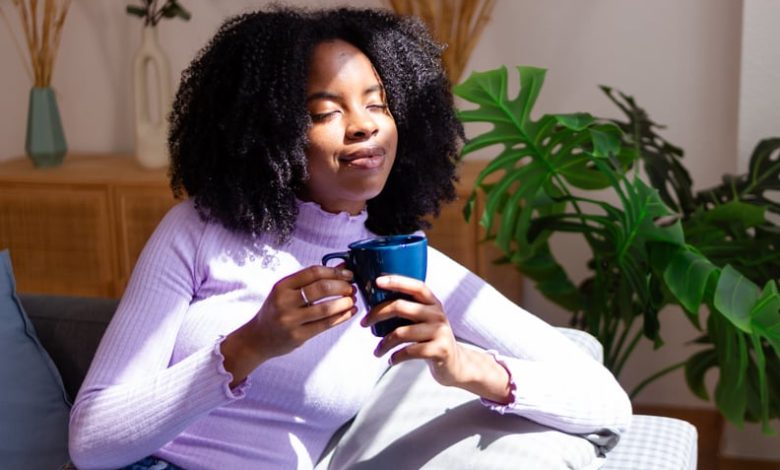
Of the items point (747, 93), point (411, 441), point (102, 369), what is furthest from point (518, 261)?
point (102, 369)

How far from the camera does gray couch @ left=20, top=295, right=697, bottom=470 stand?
1491mm

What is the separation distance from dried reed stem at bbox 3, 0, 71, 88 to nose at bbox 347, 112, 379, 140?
223 cm

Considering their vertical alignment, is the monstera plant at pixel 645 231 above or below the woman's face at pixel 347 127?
below

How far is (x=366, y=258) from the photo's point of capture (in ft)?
3.98

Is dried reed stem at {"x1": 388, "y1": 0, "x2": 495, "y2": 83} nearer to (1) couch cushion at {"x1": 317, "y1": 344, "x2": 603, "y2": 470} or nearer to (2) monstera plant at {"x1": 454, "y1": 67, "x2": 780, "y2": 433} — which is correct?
(2) monstera plant at {"x1": 454, "y1": 67, "x2": 780, "y2": 433}

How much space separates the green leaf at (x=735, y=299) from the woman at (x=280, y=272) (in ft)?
1.95

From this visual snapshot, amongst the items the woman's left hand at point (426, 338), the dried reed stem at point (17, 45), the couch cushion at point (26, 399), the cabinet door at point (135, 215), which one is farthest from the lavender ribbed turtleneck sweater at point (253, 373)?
the dried reed stem at point (17, 45)

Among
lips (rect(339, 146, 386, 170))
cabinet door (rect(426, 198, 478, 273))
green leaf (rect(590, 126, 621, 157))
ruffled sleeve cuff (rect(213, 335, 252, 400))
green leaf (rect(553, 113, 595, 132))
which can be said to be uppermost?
lips (rect(339, 146, 386, 170))

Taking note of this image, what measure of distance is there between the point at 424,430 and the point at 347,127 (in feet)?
1.34

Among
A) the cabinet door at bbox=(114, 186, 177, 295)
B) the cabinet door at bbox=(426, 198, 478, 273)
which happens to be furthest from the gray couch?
the cabinet door at bbox=(114, 186, 177, 295)

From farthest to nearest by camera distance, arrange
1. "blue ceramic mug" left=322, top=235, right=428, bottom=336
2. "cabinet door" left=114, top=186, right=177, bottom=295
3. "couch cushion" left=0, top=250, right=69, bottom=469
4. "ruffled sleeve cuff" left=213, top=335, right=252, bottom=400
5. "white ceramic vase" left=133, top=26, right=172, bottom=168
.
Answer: "white ceramic vase" left=133, top=26, right=172, bottom=168 → "cabinet door" left=114, top=186, right=177, bottom=295 → "couch cushion" left=0, top=250, right=69, bottom=469 → "ruffled sleeve cuff" left=213, top=335, right=252, bottom=400 → "blue ceramic mug" left=322, top=235, right=428, bottom=336

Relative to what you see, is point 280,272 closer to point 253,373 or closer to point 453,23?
point 253,373

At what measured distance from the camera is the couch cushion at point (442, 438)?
4.83 ft

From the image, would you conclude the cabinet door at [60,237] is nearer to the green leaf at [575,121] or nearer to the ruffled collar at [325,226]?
the green leaf at [575,121]
